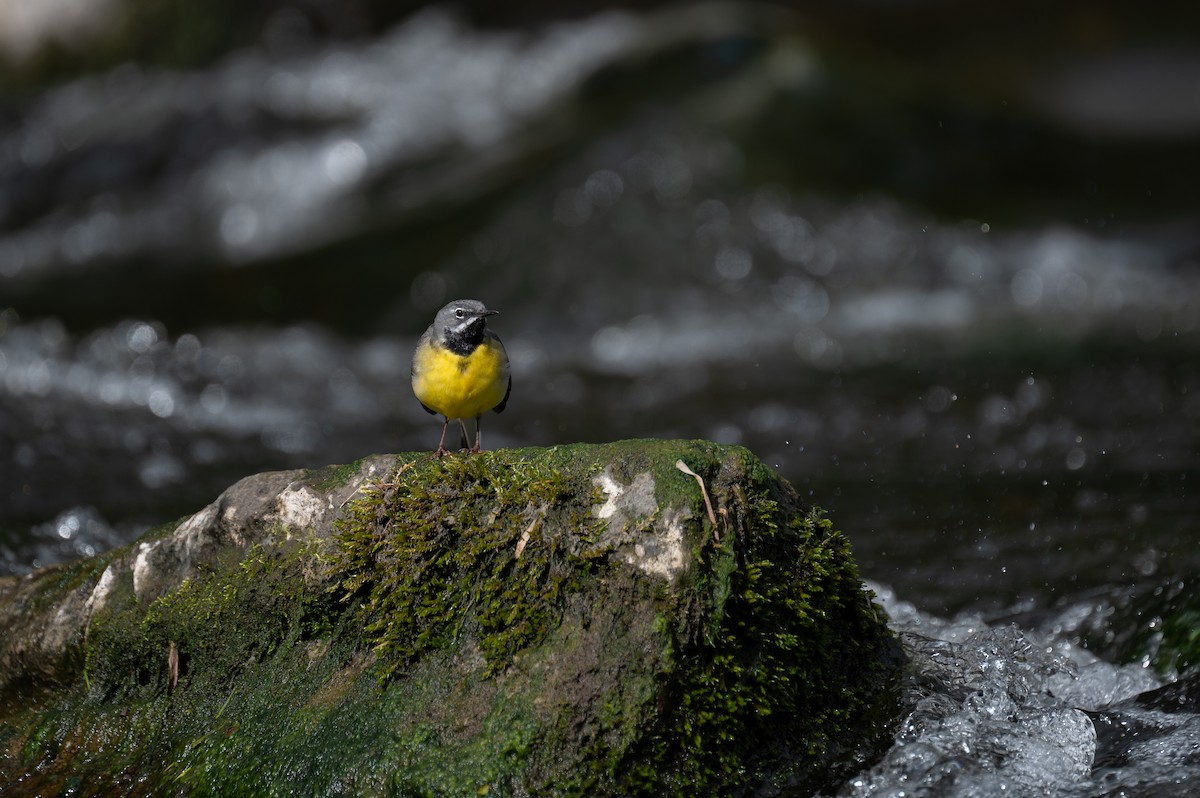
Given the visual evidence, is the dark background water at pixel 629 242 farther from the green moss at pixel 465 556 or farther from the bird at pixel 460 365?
the green moss at pixel 465 556

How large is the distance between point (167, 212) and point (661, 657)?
1623 cm

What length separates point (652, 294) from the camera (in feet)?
47.6

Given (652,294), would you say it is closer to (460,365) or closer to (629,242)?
(629,242)

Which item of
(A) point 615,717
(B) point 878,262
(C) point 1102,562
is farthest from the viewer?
(B) point 878,262

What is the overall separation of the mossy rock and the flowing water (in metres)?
1.25

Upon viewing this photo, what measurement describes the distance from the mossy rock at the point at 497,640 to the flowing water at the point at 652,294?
125 centimetres

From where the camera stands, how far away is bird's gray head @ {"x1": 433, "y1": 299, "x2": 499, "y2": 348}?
5.52 meters

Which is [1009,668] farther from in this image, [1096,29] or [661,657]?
[1096,29]

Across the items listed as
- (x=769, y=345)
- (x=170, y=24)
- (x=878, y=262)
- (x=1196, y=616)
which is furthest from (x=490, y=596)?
(x=170, y=24)

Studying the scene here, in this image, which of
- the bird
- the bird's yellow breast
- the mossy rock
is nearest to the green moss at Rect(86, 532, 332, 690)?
the mossy rock

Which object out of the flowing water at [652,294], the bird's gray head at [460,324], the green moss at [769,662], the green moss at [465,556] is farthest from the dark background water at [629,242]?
the green moss at [465,556]

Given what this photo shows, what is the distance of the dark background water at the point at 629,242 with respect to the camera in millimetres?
10266

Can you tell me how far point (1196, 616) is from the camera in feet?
17.6

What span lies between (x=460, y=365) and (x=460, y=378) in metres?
0.06
